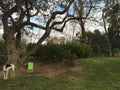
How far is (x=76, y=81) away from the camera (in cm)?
1484

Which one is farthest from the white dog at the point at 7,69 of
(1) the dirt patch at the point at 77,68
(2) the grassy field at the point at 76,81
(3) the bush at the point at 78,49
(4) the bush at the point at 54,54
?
(3) the bush at the point at 78,49

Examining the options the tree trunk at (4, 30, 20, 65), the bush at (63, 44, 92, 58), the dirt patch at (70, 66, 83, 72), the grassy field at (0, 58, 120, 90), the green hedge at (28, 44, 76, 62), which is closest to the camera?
the grassy field at (0, 58, 120, 90)

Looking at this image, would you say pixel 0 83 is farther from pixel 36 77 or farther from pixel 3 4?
pixel 3 4

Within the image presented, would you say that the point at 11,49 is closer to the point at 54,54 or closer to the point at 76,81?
the point at 54,54

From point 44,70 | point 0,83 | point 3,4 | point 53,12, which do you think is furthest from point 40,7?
point 0,83

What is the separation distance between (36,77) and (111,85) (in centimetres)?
406

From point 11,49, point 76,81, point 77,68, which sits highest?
point 11,49

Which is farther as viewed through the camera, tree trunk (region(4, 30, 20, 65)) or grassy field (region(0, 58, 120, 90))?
tree trunk (region(4, 30, 20, 65))

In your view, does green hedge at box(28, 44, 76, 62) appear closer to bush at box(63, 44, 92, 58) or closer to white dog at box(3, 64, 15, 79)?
bush at box(63, 44, 92, 58)

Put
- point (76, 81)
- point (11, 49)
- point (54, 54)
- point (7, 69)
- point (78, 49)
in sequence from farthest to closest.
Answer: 1. point (78, 49)
2. point (54, 54)
3. point (11, 49)
4. point (7, 69)
5. point (76, 81)

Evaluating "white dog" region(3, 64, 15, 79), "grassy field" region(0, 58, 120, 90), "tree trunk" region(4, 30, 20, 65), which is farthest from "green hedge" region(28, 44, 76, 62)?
"white dog" region(3, 64, 15, 79)

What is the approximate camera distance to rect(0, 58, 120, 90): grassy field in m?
13.5

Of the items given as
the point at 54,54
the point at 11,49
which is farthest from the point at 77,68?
the point at 11,49

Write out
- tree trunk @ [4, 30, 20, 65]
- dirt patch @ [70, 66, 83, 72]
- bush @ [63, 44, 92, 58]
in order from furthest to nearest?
bush @ [63, 44, 92, 58] < tree trunk @ [4, 30, 20, 65] < dirt patch @ [70, 66, 83, 72]
